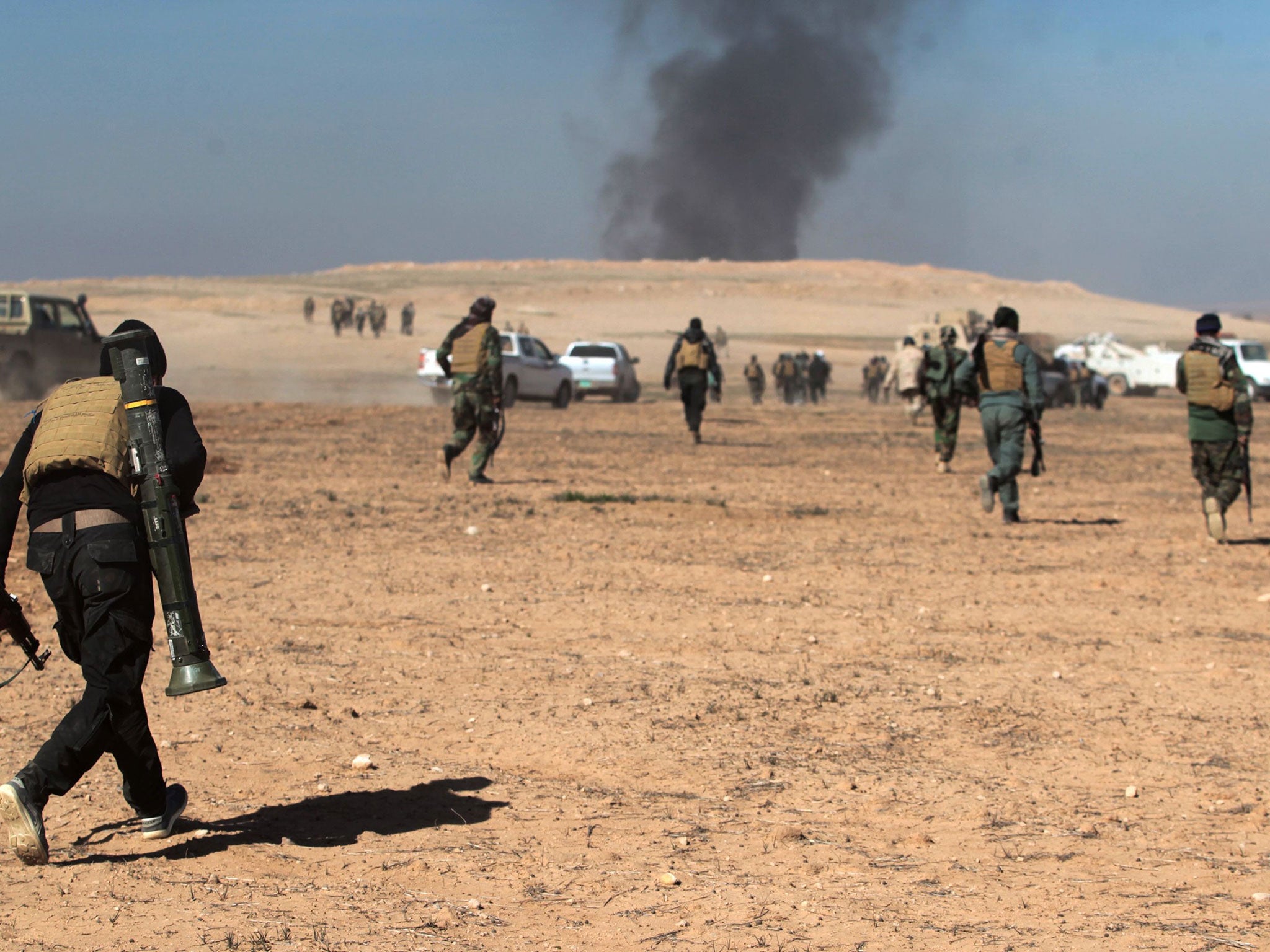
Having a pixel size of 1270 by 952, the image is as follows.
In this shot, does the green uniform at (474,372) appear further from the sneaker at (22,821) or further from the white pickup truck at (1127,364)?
the white pickup truck at (1127,364)

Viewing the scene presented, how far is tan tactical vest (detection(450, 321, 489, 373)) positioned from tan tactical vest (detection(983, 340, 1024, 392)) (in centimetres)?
449

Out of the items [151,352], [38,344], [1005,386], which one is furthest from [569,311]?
[151,352]

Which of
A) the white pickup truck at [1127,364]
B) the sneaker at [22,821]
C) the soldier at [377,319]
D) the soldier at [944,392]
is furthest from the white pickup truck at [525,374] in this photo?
the soldier at [377,319]

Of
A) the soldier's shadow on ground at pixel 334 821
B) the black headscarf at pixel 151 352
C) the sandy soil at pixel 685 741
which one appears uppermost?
the black headscarf at pixel 151 352

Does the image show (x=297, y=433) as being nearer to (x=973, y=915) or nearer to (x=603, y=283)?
(x=973, y=915)

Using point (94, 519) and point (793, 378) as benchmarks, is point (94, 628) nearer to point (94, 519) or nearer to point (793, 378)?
point (94, 519)

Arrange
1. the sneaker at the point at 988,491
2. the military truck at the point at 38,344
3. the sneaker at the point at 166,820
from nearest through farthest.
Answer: the sneaker at the point at 166,820
the sneaker at the point at 988,491
the military truck at the point at 38,344

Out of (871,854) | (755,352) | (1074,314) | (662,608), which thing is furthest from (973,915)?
(1074,314)

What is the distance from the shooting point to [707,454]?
738 inches

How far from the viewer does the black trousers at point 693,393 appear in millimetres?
18641

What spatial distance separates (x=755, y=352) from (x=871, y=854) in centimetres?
5541

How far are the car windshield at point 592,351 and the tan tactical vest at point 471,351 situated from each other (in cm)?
2108

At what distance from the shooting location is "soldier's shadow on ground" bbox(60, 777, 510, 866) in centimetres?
462

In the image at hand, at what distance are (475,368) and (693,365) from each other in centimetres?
552
